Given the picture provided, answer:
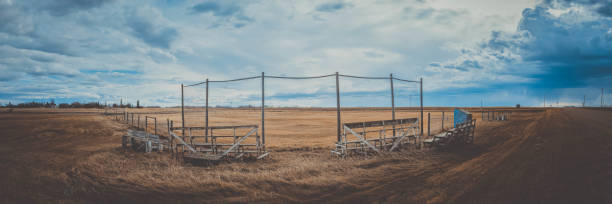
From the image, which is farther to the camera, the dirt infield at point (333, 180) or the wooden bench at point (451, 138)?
the wooden bench at point (451, 138)

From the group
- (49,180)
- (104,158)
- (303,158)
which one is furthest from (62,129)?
(303,158)

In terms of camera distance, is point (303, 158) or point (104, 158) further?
point (303, 158)

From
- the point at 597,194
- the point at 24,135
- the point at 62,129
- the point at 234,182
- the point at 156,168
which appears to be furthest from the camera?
the point at 62,129

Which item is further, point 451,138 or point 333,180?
point 451,138

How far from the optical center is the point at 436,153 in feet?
36.8

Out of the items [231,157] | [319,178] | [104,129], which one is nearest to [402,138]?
[319,178]

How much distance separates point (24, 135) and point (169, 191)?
18.8 m

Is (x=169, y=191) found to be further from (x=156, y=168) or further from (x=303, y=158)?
(x=303, y=158)

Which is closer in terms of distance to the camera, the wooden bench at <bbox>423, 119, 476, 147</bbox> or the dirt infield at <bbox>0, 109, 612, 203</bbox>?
the dirt infield at <bbox>0, 109, 612, 203</bbox>

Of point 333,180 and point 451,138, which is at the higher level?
point 451,138

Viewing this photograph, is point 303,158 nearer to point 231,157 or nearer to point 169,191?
point 231,157

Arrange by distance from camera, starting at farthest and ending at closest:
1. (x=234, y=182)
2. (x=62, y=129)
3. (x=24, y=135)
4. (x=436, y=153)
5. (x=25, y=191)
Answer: (x=62, y=129)
(x=24, y=135)
(x=436, y=153)
(x=234, y=182)
(x=25, y=191)

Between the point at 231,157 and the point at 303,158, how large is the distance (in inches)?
109

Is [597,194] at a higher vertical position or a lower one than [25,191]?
higher
